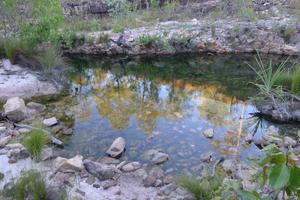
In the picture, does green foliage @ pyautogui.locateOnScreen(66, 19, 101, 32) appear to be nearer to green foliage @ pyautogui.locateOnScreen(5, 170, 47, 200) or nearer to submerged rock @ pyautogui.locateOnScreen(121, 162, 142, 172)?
submerged rock @ pyautogui.locateOnScreen(121, 162, 142, 172)

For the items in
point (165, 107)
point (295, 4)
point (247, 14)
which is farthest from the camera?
point (295, 4)

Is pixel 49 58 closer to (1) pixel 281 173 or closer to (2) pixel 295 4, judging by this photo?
(1) pixel 281 173

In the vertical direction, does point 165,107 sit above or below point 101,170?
below

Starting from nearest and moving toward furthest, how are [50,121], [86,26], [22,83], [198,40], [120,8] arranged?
[50,121] < [22,83] < [198,40] < [86,26] < [120,8]

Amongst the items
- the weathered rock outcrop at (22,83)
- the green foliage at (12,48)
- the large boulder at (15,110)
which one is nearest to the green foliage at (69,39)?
the green foliage at (12,48)

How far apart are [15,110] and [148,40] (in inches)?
167

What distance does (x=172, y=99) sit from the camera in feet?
18.3

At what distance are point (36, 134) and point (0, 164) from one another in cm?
42

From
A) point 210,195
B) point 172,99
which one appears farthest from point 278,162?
point 172,99

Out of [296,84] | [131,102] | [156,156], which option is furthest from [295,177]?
[131,102]

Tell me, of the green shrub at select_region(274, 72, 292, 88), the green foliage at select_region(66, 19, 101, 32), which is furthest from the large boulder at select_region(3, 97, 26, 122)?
the green foliage at select_region(66, 19, 101, 32)

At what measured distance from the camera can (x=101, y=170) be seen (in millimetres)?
3369

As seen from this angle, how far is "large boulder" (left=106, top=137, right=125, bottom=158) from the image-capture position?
3848 millimetres

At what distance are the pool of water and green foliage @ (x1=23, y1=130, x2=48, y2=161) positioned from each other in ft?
1.23
